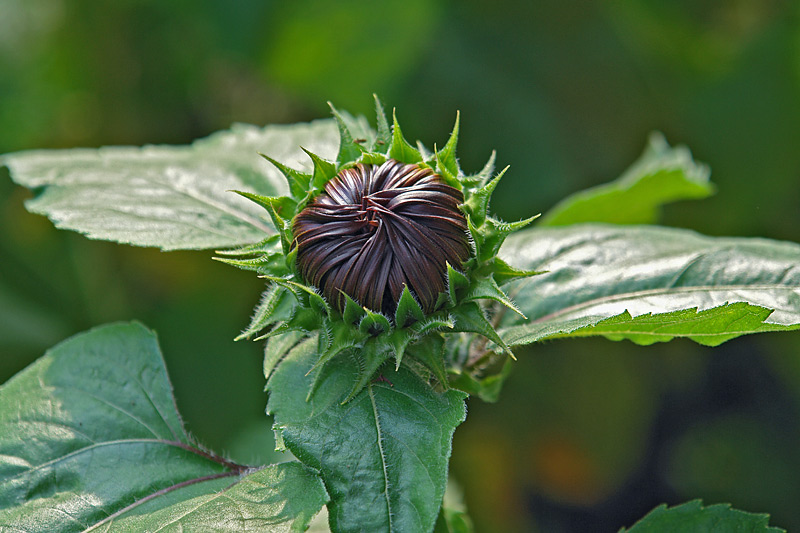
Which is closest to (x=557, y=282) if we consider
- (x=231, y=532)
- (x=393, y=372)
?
(x=393, y=372)

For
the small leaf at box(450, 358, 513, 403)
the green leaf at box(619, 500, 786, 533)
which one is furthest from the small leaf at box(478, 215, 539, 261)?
the green leaf at box(619, 500, 786, 533)

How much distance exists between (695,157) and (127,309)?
3096 mm

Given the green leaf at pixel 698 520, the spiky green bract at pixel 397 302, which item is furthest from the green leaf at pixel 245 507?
the green leaf at pixel 698 520

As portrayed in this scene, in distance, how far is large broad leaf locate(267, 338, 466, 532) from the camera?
1.42 meters

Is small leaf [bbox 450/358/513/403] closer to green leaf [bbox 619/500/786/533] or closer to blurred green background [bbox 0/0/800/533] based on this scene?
green leaf [bbox 619/500/786/533]

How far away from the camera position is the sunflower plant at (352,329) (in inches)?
59.0

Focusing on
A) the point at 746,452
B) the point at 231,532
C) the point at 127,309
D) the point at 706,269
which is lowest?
the point at 746,452

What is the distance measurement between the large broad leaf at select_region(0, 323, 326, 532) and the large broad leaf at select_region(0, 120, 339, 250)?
267mm

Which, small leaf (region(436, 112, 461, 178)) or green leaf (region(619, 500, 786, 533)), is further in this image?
green leaf (region(619, 500, 786, 533))

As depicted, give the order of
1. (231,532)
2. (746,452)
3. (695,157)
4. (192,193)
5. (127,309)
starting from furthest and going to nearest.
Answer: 1. (695,157)
2. (127,309)
3. (746,452)
4. (192,193)
5. (231,532)

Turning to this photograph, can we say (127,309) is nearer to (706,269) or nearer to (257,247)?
(257,247)

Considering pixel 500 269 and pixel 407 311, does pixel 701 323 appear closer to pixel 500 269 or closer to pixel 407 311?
pixel 500 269

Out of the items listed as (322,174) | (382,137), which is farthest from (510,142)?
(322,174)

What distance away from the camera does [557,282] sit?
1.96 metres
